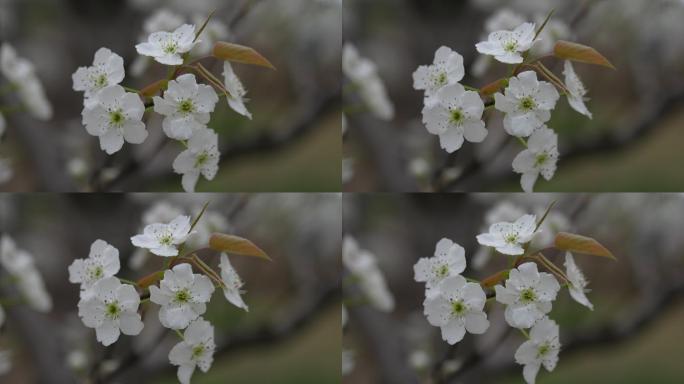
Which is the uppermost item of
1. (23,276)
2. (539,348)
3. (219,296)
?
(539,348)

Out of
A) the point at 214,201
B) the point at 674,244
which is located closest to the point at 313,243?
the point at 214,201

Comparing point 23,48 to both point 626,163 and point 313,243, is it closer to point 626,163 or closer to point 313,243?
point 313,243

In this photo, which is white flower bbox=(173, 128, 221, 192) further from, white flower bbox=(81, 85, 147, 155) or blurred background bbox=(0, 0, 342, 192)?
blurred background bbox=(0, 0, 342, 192)

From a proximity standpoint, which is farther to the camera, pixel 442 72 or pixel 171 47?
pixel 442 72

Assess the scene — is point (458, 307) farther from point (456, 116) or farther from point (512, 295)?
point (456, 116)

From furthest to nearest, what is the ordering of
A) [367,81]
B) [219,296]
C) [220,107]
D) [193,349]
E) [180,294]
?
[219,296]
[220,107]
[367,81]
[193,349]
[180,294]

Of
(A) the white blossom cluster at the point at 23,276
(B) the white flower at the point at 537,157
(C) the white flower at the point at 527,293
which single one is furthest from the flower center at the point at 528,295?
(A) the white blossom cluster at the point at 23,276

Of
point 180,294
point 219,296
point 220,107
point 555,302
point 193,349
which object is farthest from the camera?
point 555,302

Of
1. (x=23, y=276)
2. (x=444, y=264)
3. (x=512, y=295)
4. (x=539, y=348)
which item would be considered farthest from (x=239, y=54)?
(x=23, y=276)
